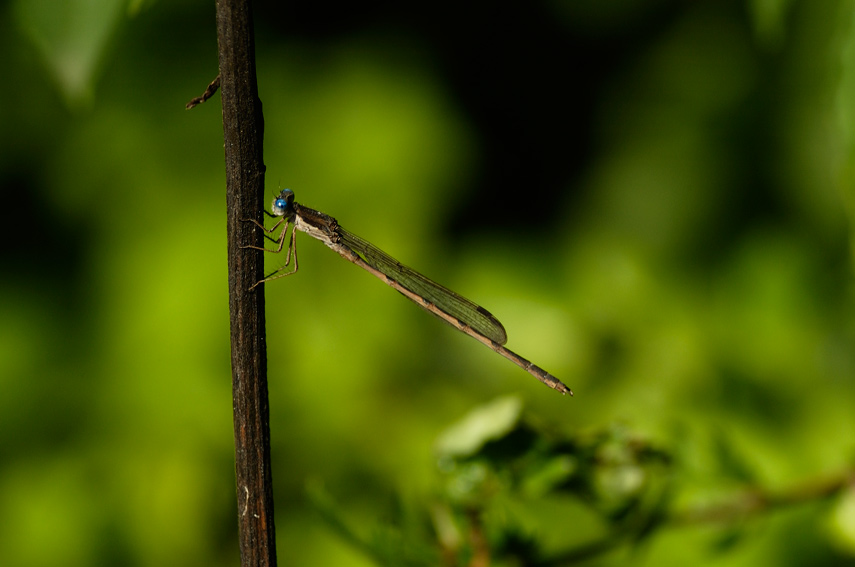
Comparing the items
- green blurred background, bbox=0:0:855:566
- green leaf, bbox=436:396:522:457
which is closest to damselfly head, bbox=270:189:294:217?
green blurred background, bbox=0:0:855:566

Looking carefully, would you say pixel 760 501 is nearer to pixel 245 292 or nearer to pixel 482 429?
pixel 482 429

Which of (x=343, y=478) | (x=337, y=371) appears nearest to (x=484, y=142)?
(x=337, y=371)

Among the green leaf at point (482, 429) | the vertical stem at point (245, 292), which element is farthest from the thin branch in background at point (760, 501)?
the vertical stem at point (245, 292)

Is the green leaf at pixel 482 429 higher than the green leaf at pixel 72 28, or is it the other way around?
the green leaf at pixel 72 28

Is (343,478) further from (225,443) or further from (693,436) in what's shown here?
(693,436)

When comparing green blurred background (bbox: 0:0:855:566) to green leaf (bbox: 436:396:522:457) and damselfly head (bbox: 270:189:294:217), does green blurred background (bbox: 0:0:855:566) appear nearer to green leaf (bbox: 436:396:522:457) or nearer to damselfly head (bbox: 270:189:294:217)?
damselfly head (bbox: 270:189:294:217)

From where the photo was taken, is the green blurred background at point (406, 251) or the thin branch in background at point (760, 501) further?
the green blurred background at point (406, 251)

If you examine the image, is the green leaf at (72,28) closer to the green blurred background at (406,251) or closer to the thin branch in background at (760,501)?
the thin branch in background at (760,501)
